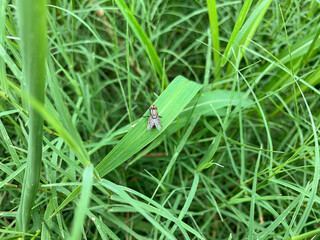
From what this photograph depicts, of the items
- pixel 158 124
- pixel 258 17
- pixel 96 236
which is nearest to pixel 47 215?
pixel 96 236

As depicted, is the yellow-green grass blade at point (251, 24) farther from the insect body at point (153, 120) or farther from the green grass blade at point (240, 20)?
the insect body at point (153, 120)

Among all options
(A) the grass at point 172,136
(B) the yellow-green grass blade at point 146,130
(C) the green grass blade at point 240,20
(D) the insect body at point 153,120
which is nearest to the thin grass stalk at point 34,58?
(A) the grass at point 172,136

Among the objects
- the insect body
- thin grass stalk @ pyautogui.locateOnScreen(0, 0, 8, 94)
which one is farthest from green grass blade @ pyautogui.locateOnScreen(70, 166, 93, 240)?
thin grass stalk @ pyautogui.locateOnScreen(0, 0, 8, 94)

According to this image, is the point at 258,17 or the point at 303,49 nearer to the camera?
the point at 258,17

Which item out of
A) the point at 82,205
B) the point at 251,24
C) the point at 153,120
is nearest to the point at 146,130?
the point at 153,120

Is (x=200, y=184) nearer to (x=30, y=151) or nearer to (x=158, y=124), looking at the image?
(x=158, y=124)

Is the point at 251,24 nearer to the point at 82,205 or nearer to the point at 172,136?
the point at 172,136
